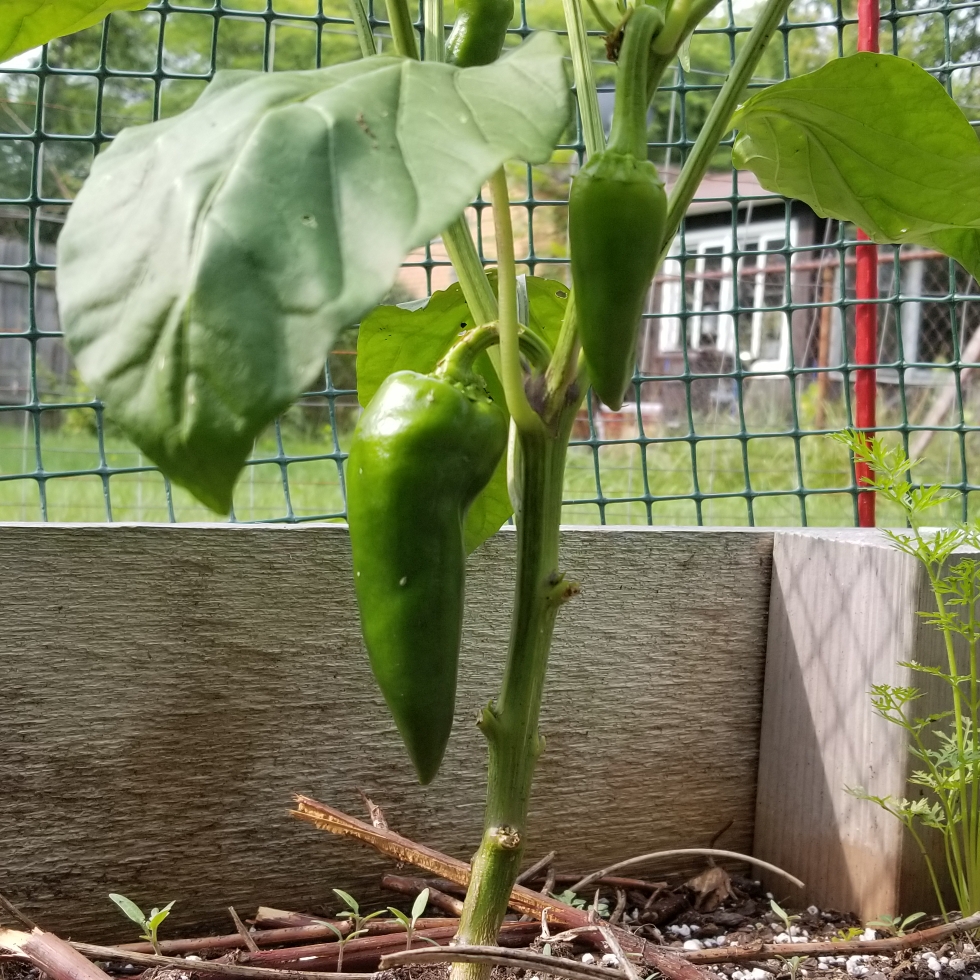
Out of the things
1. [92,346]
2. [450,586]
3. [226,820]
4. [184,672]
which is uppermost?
[92,346]

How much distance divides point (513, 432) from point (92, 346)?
0.77ft

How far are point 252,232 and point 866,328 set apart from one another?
100 centimetres

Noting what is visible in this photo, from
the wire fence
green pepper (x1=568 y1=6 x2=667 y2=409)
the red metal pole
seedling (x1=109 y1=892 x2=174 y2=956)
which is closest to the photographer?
green pepper (x1=568 y1=6 x2=667 y2=409)

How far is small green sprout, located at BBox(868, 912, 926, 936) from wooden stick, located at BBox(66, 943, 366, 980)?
418 mm

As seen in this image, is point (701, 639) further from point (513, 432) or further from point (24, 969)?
point (24, 969)

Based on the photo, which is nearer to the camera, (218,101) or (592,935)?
Result: (218,101)

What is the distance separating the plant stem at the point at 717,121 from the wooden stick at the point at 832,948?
0.50 m

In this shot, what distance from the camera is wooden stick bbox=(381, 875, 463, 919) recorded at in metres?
0.77

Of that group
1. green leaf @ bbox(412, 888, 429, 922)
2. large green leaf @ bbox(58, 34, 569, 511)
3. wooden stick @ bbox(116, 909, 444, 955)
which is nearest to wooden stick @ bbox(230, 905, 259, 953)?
wooden stick @ bbox(116, 909, 444, 955)

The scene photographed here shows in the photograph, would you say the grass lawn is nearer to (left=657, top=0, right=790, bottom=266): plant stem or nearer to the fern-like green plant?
the fern-like green plant

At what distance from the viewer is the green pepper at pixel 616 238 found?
43cm

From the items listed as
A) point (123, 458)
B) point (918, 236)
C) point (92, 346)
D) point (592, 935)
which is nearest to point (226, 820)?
point (592, 935)

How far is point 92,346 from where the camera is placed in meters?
0.32

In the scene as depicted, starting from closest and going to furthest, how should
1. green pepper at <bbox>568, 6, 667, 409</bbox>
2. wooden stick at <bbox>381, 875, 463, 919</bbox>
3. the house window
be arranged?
1. green pepper at <bbox>568, 6, 667, 409</bbox>
2. wooden stick at <bbox>381, 875, 463, 919</bbox>
3. the house window
